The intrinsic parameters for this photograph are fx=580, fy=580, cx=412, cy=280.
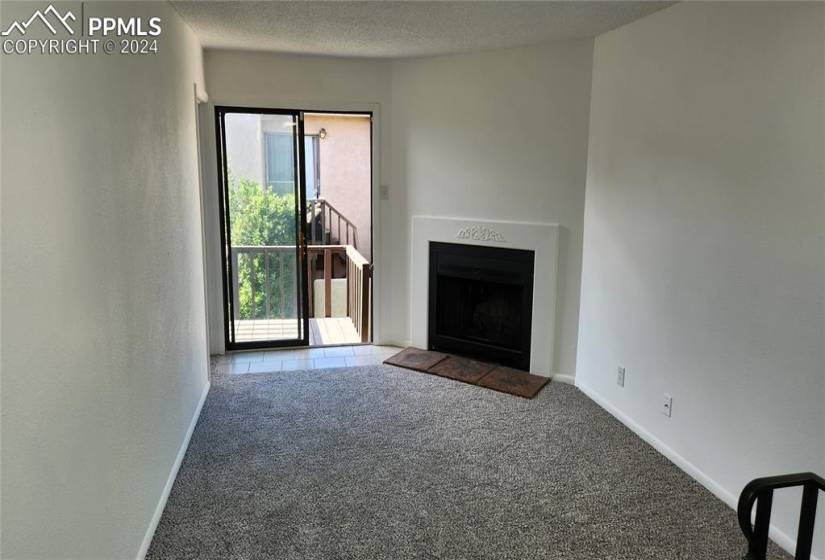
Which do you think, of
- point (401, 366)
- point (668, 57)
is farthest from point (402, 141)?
point (668, 57)

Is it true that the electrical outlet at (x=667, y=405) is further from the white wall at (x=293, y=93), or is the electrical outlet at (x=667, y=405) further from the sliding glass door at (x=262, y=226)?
the sliding glass door at (x=262, y=226)

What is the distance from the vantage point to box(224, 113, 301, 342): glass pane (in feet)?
15.0

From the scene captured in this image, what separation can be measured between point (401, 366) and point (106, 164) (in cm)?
292

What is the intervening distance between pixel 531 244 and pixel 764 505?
2932 millimetres

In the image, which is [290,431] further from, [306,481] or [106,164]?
[106,164]

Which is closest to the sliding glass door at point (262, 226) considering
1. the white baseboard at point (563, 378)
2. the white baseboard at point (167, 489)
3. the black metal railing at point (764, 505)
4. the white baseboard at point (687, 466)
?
the white baseboard at point (167, 489)

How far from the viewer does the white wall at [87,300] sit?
125cm

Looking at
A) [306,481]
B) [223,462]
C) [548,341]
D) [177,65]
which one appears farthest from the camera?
[548,341]

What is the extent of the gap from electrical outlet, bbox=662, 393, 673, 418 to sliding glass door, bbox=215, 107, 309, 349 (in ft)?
9.49

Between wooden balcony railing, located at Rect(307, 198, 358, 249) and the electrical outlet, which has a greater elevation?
wooden balcony railing, located at Rect(307, 198, 358, 249)

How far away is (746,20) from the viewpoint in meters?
2.44

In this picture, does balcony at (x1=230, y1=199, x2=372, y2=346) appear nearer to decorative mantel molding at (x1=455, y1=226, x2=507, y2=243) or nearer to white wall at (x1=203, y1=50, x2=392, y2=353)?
white wall at (x1=203, y1=50, x2=392, y2=353)

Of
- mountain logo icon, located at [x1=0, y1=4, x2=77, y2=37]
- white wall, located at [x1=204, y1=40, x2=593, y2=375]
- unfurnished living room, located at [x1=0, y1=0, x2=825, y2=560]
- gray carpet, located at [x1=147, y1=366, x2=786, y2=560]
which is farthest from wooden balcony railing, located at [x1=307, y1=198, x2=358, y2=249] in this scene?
mountain logo icon, located at [x1=0, y1=4, x2=77, y2=37]

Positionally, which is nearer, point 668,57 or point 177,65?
point 668,57
